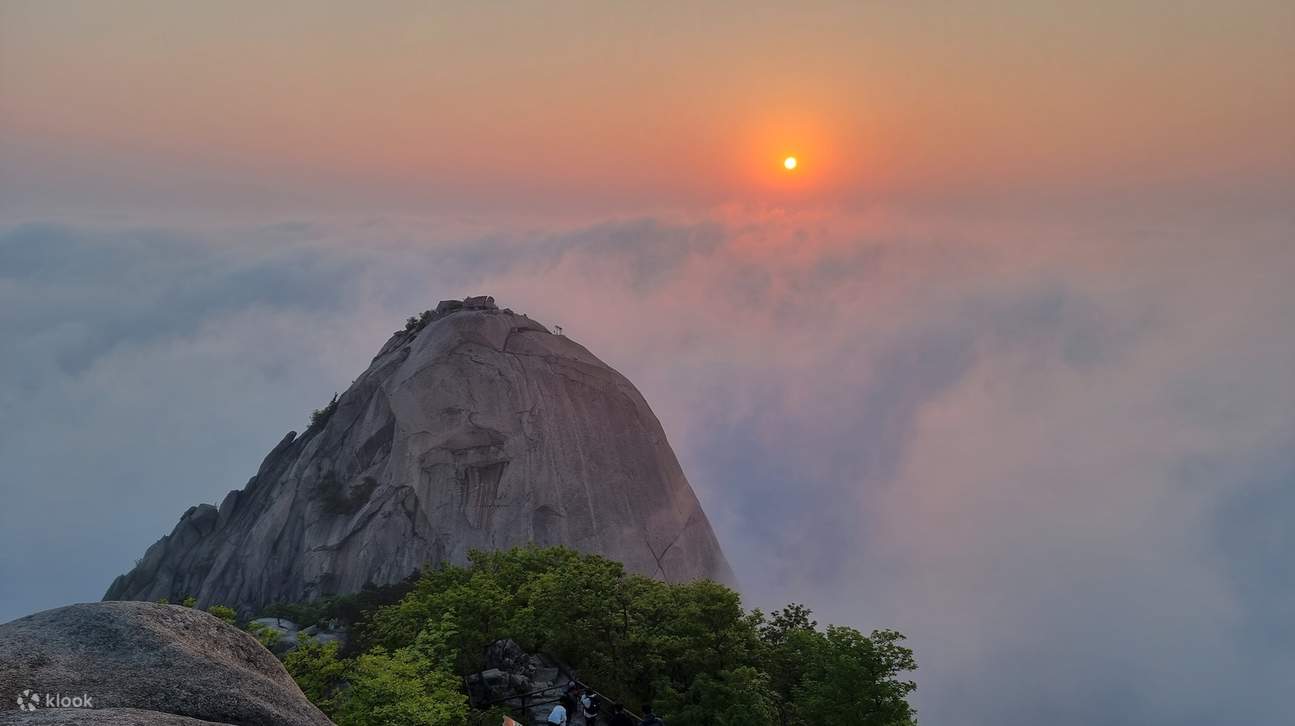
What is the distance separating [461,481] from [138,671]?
6681cm

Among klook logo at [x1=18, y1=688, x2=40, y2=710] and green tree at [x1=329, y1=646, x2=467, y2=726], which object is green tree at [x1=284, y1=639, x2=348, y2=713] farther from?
klook logo at [x1=18, y1=688, x2=40, y2=710]

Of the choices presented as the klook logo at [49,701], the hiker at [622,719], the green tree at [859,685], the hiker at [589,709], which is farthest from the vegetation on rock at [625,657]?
the klook logo at [49,701]

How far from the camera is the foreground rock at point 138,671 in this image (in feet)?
56.4

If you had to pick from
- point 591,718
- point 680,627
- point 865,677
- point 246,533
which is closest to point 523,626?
point 680,627

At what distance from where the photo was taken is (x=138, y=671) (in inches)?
712

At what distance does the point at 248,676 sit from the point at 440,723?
1403 centimetres

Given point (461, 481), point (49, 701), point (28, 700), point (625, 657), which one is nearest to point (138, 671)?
point (49, 701)

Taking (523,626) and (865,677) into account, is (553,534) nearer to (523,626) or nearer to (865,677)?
(523,626)

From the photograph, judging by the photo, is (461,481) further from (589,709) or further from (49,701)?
(49,701)

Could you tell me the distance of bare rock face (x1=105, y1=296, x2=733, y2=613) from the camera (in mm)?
83562

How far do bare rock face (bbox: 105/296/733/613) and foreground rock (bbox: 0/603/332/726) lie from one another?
61225mm

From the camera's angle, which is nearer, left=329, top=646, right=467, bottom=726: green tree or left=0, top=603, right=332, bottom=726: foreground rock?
left=0, top=603, right=332, bottom=726: foreground rock

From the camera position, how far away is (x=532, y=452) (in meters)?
86.6

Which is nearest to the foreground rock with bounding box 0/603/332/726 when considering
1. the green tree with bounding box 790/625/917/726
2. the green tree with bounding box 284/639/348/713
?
the green tree with bounding box 284/639/348/713
